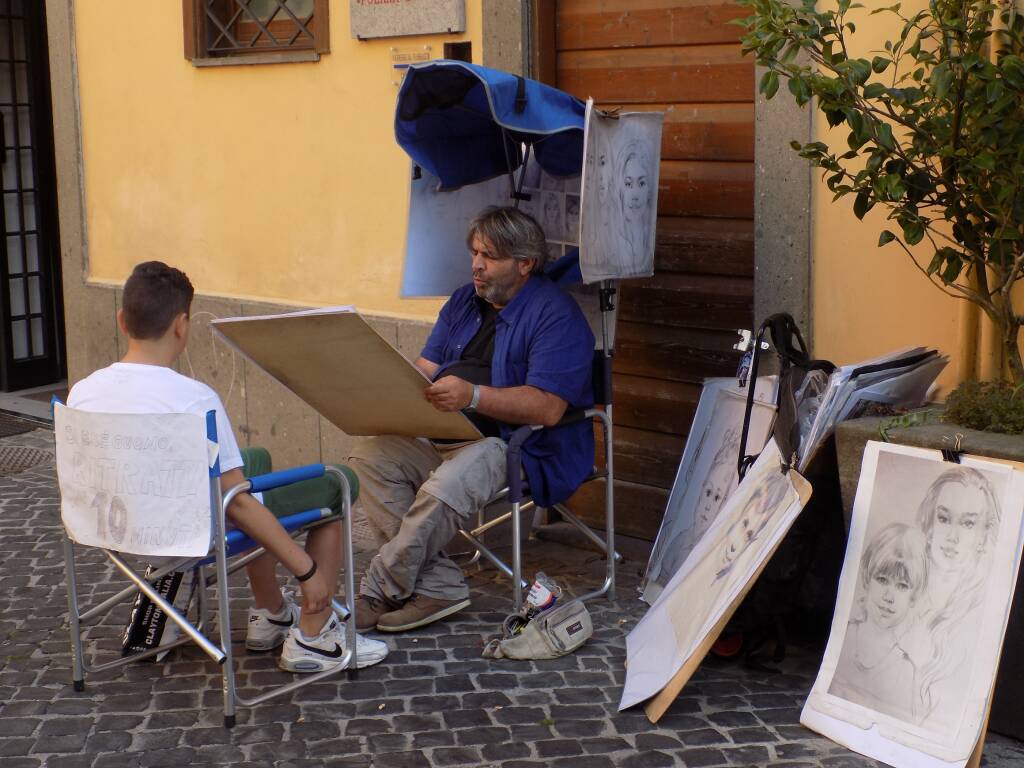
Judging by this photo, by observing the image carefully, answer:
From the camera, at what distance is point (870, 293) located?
4.71 meters

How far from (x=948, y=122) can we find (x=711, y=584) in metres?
1.47

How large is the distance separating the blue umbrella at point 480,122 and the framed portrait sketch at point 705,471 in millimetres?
995

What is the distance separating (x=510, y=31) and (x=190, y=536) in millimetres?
2829

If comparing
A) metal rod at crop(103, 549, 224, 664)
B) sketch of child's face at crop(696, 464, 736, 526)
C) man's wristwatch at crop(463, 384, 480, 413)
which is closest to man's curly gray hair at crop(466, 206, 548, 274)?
man's wristwatch at crop(463, 384, 480, 413)

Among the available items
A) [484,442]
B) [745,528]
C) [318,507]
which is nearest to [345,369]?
[318,507]

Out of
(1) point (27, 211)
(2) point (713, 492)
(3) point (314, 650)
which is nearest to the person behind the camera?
(3) point (314, 650)

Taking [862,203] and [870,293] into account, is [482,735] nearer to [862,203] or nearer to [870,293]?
[862,203]

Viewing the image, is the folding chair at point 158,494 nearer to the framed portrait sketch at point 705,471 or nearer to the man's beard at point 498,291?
the man's beard at point 498,291

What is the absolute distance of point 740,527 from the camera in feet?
13.8

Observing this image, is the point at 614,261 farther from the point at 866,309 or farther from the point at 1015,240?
the point at 1015,240

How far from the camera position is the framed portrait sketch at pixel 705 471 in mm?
4777

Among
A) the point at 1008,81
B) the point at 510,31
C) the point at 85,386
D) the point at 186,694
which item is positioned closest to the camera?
the point at 1008,81

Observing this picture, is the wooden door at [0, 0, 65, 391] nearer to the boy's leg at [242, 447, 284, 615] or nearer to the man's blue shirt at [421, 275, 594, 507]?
the boy's leg at [242, 447, 284, 615]

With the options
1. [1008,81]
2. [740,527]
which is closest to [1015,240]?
[1008,81]
